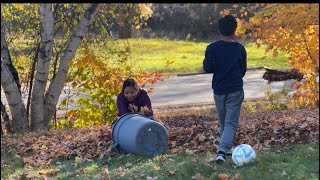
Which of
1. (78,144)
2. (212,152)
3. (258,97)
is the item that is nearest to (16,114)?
(78,144)

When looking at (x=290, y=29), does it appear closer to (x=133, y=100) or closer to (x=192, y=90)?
(x=133, y=100)

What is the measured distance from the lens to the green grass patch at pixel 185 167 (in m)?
A: 5.52

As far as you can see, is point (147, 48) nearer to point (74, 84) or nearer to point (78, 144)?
point (74, 84)

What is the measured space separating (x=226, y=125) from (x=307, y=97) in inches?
362

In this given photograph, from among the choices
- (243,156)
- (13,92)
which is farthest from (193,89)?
(243,156)

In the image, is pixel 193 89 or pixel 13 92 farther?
pixel 193 89

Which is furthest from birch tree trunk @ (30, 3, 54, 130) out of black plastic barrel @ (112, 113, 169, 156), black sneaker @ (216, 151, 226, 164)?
black sneaker @ (216, 151, 226, 164)

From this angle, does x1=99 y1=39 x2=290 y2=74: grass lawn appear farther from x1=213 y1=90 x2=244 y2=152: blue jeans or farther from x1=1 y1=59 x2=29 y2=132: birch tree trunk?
x1=213 y1=90 x2=244 y2=152: blue jeans

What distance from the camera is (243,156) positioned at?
5820 millimetres

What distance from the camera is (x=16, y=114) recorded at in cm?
1177

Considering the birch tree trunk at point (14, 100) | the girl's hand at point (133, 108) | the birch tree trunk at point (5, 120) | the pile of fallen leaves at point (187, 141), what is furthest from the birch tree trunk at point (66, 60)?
the girl's hand at point (133, 108)

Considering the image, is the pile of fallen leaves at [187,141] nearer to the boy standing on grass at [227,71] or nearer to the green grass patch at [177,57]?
the boy standing on grass at [227,71]

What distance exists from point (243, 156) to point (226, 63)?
40.1 inches

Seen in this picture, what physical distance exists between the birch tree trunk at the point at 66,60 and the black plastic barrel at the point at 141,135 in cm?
466
